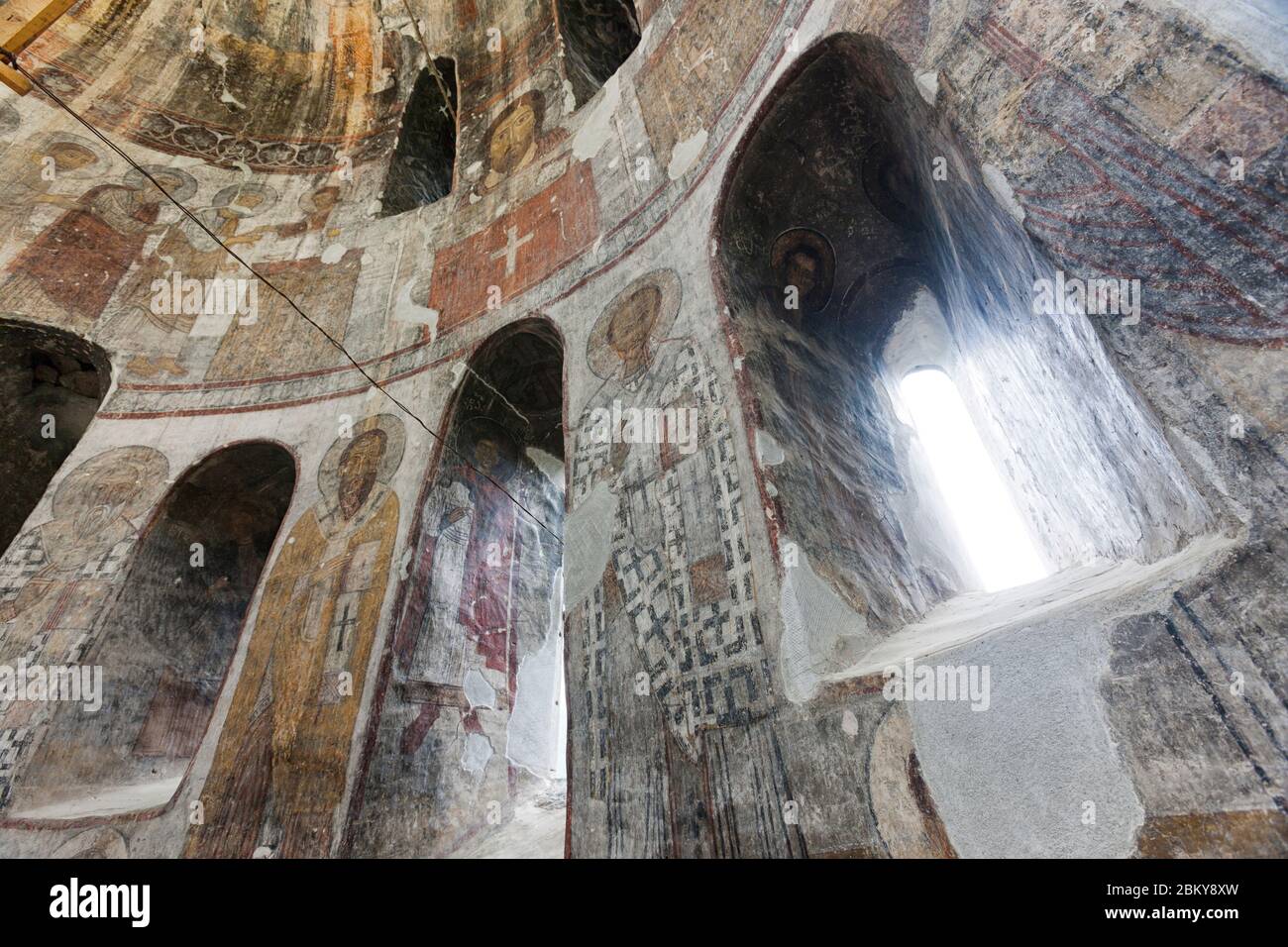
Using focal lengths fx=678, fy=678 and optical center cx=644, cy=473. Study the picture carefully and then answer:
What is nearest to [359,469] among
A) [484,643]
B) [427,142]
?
[484,643]

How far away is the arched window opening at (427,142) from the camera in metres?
9.43

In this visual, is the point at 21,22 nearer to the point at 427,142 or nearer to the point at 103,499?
the point at 427,142

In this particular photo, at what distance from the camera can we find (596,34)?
8.87 m

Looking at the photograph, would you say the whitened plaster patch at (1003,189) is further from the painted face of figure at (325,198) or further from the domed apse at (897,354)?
the painted face of figure at (325,198)

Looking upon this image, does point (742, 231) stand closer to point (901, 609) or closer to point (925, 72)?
point (925, 72)

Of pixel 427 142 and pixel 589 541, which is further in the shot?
pixel 427 142

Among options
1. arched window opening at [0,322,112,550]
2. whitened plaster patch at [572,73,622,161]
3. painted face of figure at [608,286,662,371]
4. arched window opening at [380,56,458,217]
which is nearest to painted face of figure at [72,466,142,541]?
arched window opening at [0,322,112,550]

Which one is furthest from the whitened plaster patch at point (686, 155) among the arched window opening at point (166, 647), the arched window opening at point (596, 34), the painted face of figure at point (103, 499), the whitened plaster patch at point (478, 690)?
the painted face of figure at point (103, 499)

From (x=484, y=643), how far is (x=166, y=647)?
9.96 feet

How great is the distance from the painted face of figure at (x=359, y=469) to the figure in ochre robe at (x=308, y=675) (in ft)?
0.04

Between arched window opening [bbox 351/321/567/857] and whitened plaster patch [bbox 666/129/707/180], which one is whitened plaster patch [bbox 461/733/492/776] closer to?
arched window opening [bbox 351/321/567/857]

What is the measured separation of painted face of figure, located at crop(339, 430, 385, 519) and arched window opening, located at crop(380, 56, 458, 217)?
4424 millimetres

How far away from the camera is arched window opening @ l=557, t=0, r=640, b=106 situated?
8.45 m

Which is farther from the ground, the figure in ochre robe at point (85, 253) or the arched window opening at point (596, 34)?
the arched window opening at point (596, 34)
